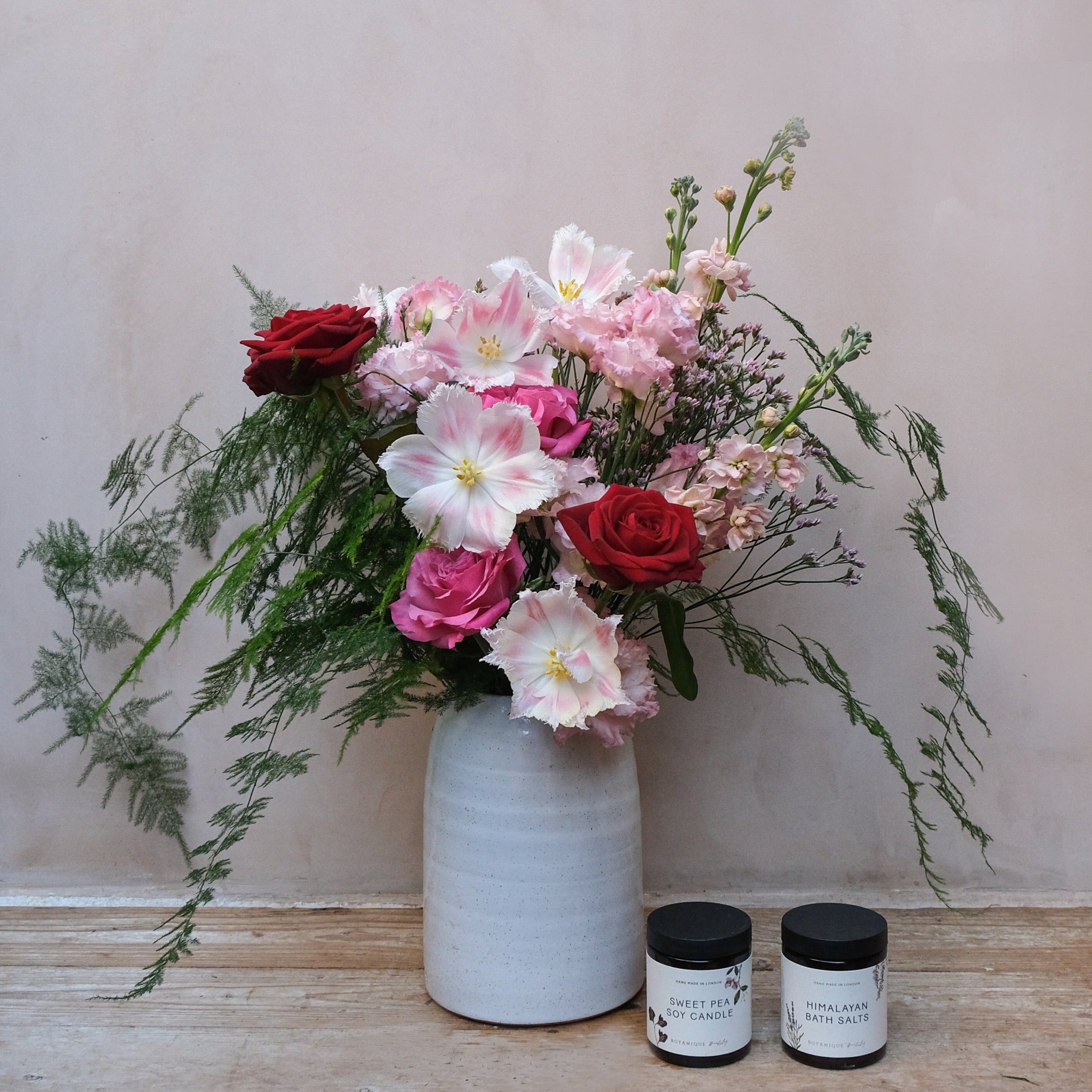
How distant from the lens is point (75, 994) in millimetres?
885

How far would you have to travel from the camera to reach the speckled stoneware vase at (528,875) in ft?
2.64

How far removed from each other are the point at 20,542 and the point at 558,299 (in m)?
0.63

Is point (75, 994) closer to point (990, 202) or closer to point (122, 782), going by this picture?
point (122, 782)

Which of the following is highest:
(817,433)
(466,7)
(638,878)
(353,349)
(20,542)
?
(466,7)

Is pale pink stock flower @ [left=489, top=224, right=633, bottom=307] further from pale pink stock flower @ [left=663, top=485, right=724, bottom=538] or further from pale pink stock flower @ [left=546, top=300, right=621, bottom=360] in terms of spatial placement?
pale pink stock flower @ [left=663, top=485, right=724, bottom=538]

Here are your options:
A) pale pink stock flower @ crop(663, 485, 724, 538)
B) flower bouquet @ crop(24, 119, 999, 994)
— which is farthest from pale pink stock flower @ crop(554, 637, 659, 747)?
pale pink stock flower @ crop(663, 485, 724, 538)

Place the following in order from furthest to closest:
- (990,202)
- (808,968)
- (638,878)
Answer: (990,202) < (638,878) < (808,968)

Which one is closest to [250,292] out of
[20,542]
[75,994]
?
[20,542]

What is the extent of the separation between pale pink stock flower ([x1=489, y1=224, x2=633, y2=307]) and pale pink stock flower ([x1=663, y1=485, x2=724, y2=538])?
0.19m

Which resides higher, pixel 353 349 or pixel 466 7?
pixel 466 7

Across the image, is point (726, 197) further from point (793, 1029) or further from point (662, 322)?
point (793, 1029)

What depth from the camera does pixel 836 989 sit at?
73 cm

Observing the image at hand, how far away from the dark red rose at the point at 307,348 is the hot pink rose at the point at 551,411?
0.11 meters

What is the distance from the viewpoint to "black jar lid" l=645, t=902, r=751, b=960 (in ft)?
2.39
